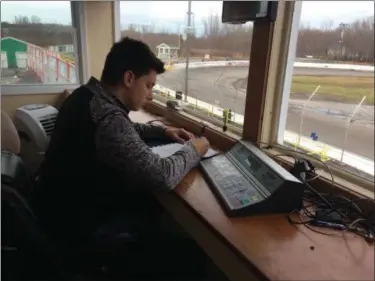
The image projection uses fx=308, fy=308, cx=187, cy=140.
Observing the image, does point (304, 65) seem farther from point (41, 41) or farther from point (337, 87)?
point (41, 41)

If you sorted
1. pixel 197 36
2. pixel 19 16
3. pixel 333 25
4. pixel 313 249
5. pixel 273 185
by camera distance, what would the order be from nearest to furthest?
pixel 313 249 < pixel 273 185 < pixel 333 25 < pixel 197 36 < pixel 19 16

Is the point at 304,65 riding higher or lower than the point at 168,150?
higher

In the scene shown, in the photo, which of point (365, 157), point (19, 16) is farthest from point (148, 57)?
point (19, 16)

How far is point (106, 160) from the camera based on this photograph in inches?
Answer: 43.7

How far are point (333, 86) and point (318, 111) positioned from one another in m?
0.12

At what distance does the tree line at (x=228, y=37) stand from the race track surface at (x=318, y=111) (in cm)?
7

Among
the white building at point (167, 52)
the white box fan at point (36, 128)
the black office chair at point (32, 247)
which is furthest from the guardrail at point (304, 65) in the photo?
the white box fan at point (36, 128)

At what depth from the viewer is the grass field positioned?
39.7 inches

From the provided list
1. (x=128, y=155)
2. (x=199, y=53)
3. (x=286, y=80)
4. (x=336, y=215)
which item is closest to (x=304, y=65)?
(x=286, y=80)

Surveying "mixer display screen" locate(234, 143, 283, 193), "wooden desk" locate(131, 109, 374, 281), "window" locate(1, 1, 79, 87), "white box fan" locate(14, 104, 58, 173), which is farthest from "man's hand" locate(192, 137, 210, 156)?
"window" locate(1, 1, 79, 87)

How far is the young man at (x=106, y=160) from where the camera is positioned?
3.56 ft

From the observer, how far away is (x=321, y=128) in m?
1.23

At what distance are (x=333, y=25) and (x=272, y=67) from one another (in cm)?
30

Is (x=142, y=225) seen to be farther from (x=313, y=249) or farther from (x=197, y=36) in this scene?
(x=197, y=36)
